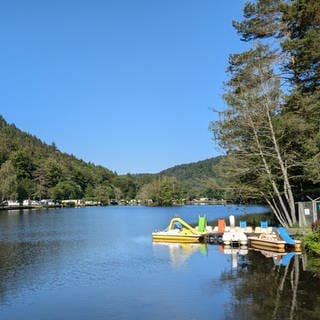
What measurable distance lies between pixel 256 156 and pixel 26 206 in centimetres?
12217

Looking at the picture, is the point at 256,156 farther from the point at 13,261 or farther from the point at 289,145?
the point at 13,261

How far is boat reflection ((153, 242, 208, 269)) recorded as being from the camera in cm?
2545

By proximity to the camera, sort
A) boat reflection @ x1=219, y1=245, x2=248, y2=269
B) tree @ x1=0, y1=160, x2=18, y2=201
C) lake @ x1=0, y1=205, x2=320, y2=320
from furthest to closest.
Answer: tree @ x1=0, y1=160, x2=18, y2=201, boat reflection @ x1=219, y1=245, x2=248, y2=269, lake @ x1=0, y1=205, x2=320, y2=320

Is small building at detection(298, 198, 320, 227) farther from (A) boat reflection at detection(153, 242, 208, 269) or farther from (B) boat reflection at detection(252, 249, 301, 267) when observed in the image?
(A) boat reflection at detection(153, 242, 208, 269)

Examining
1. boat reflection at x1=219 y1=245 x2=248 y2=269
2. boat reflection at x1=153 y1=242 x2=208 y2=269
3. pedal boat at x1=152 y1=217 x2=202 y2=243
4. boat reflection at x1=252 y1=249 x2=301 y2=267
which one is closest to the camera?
boat reflection at x1=252 y1=249 x2=301 y2=267

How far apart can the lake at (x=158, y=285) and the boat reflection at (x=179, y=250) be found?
0.21 feet

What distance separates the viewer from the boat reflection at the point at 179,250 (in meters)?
25.5

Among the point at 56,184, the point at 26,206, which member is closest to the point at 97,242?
the point at 26,206

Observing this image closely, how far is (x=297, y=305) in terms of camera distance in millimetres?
14312

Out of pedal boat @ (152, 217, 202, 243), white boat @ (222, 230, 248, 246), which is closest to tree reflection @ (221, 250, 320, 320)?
white boat @ (222, 230, 248, 246)

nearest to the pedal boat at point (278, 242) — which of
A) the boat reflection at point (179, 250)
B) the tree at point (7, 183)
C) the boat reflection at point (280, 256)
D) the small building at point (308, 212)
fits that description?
the boat reflection at point (280, 256)

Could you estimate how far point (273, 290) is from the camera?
54.9 feet

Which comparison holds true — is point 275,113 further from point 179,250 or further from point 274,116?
point 179,250

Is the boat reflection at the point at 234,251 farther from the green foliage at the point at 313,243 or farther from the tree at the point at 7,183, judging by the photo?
the tree at the point at 7,183
